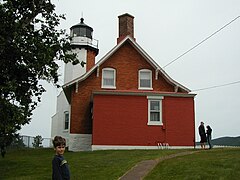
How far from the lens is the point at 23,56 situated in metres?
15.7

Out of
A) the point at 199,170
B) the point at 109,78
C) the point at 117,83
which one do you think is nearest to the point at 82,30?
the point at 109,78

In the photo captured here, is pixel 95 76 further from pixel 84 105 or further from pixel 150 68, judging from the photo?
pixel 150 68

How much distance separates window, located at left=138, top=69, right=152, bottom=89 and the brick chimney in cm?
311

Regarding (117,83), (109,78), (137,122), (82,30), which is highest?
(82,30)

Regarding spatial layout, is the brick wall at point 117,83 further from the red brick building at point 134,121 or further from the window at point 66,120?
the window at point 66,120

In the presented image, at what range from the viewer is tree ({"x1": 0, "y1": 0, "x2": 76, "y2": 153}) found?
14656 millimetres

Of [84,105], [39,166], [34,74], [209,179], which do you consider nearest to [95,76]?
[84,105]

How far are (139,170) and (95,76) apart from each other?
47.9 feet

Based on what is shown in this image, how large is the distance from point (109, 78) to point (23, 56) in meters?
11.2

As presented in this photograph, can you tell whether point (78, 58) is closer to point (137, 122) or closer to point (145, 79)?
point (145, 79)

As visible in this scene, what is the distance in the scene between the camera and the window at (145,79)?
26.7 metres

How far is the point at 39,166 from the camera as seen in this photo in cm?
1558

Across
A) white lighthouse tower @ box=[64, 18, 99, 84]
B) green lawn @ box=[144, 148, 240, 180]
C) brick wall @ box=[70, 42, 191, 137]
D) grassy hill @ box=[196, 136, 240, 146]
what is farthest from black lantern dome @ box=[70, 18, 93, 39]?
green lawn @ box=[144, 148, 240, 180]

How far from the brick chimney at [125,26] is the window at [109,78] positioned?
2.81 m
